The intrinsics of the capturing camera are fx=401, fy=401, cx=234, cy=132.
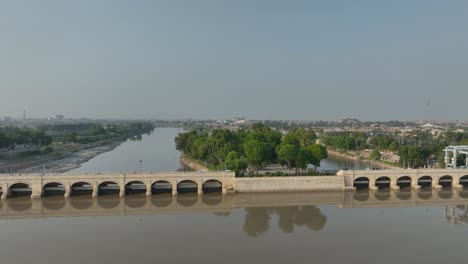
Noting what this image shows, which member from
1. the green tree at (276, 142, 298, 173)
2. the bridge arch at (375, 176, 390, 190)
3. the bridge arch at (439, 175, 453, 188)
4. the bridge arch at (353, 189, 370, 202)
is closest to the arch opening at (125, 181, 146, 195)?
the green tree at (276, 142, 298, 173)

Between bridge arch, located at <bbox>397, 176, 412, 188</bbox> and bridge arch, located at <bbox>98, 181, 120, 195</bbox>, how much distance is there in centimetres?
2864

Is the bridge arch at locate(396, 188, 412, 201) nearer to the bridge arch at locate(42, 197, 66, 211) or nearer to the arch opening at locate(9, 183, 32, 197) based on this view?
the bridge arch at locate(42, 197, 66, 211)

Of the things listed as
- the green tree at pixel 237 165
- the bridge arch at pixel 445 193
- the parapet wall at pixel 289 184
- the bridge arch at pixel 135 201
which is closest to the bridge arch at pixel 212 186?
the green tree at pixel 237 165

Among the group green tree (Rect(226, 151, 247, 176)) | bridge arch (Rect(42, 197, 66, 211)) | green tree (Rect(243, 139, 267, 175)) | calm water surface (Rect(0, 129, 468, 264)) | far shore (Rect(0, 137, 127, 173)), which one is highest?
green tree (Rect(243, 139, 267, 175))

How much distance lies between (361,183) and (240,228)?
1908 cm

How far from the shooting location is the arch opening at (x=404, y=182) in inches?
1645

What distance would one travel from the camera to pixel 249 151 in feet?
143

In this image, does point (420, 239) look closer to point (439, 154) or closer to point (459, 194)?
point (459, 194)

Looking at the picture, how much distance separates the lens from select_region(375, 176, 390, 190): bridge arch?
41.6 meters

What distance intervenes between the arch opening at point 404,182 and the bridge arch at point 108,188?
28603 mm

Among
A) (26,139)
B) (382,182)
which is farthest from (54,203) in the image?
(26,139)

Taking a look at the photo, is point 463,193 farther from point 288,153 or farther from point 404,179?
point 288,153

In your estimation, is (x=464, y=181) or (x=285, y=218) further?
(x=464, y=181)

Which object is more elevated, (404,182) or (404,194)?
(404,182)
